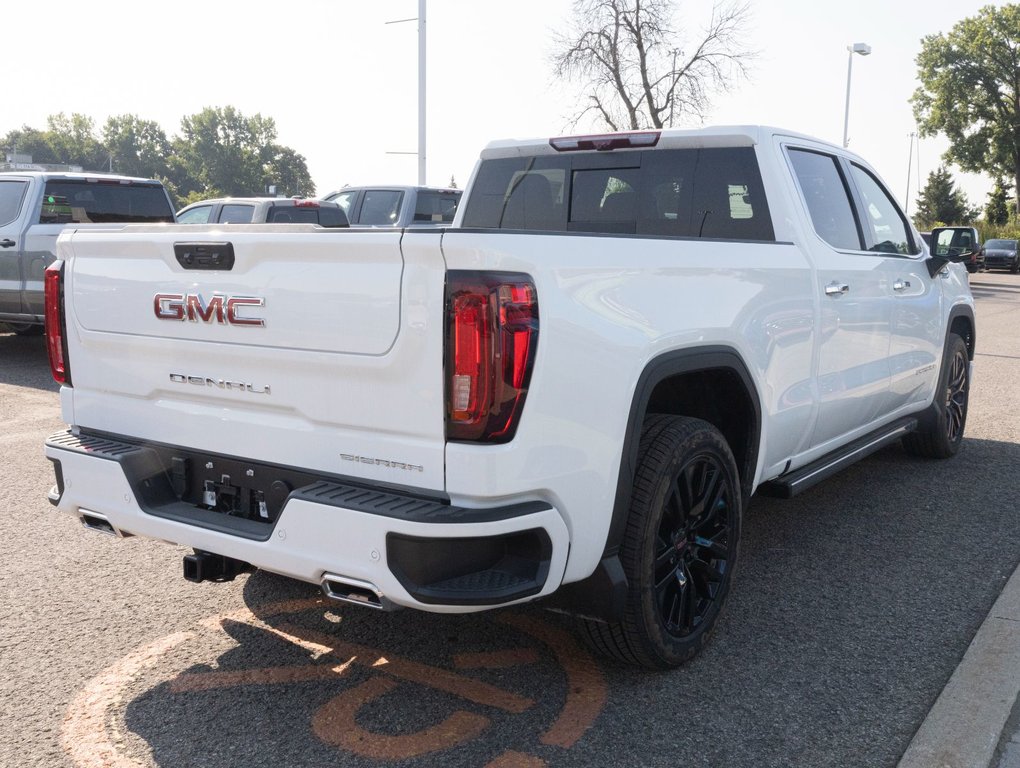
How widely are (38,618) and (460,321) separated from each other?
2326mm

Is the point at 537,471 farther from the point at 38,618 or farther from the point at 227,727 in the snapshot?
the point at 38,618

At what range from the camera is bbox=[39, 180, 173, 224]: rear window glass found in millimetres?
10375

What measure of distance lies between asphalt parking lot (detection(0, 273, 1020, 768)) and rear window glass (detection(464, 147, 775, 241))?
5.22 feet

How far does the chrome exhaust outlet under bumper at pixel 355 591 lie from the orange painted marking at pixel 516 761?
542 mm

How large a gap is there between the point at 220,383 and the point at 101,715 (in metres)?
1.10

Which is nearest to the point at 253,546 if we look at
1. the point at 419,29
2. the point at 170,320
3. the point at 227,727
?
the point at 227,727

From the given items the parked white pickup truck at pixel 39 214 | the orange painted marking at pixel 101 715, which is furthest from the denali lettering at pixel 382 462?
the parked white pickup truck at pixel 39 214

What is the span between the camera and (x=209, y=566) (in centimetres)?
323

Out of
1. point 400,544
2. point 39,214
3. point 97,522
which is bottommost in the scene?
point 97,522

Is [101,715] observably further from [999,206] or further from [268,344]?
[999,206]

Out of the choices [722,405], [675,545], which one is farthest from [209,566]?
[722,405]

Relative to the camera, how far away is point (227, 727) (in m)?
3.02

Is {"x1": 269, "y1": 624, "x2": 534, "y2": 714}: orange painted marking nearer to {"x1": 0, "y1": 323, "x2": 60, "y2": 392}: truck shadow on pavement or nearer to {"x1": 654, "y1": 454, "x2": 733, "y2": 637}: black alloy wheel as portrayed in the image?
{"x1": 654, "y1": 454, "x2": 733, "y2": 637}: black alloy wheel

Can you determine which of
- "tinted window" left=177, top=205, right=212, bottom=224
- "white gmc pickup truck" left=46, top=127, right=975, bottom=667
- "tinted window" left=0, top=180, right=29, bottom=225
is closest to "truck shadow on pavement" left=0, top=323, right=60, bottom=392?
"tinted window" left=0, top=180, right=29, bottom=225
